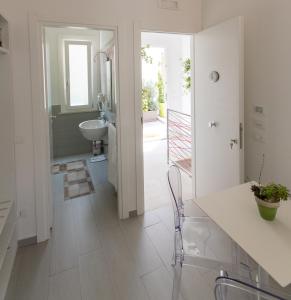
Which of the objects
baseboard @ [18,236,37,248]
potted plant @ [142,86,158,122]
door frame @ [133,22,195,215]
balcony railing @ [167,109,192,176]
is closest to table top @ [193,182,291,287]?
door frame @ [133,22,195,215]

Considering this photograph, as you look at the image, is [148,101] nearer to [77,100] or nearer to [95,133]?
[77,100]

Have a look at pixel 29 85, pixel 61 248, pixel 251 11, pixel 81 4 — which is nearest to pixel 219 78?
pixel 251 11

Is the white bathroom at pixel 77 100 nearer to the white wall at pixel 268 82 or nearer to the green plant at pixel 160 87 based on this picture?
the white wall at pixel 268 82

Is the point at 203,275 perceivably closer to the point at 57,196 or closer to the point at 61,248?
the point at 61,248

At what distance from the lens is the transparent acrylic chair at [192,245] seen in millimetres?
1535

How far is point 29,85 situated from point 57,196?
163 centimetres

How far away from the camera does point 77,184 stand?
368cm

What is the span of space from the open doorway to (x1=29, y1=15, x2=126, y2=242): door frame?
0.92m

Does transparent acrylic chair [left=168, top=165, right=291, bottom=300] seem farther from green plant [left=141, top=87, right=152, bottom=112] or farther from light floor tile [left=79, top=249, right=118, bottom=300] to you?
green plant [left=141, top=87, right=152, bottom=112]

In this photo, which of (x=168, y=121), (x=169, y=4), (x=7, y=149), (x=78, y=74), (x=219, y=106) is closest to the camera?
(x=7, y=149)

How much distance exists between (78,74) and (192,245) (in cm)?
413

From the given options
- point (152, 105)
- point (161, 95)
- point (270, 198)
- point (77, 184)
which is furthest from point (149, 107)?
point (270, 198)

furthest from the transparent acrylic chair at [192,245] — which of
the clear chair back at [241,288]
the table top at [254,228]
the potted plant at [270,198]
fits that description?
the clear chair back at [241,288]

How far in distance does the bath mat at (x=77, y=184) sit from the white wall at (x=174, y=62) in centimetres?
238
